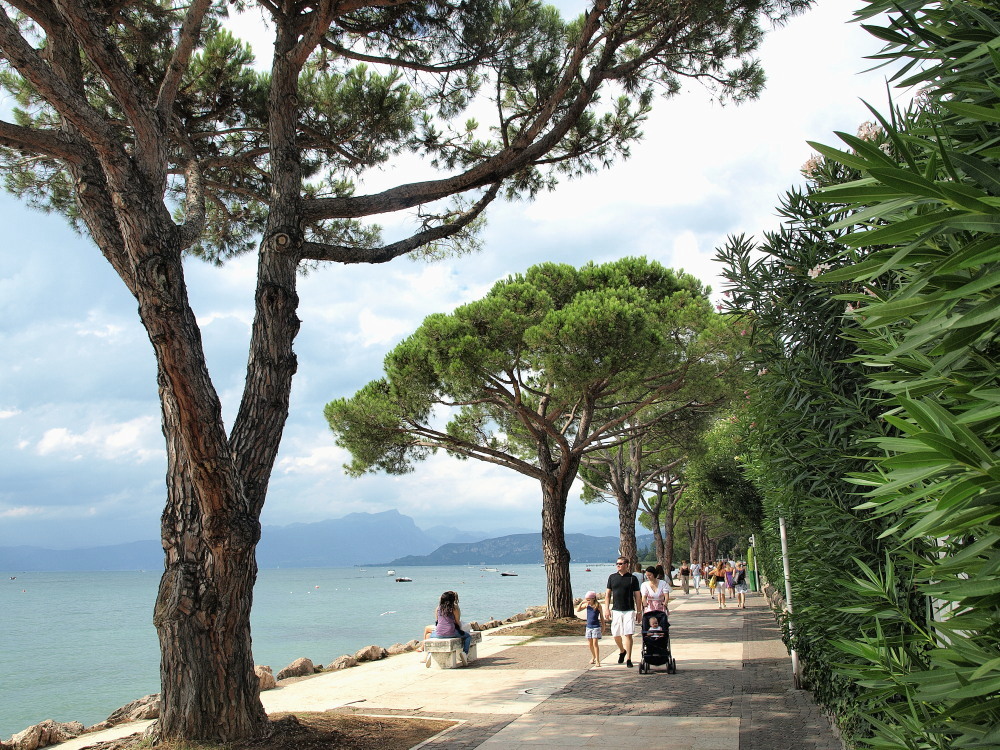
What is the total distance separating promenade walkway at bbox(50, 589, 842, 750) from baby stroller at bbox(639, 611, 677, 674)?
0.19m

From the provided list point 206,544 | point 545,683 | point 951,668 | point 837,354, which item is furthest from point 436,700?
point 951,668

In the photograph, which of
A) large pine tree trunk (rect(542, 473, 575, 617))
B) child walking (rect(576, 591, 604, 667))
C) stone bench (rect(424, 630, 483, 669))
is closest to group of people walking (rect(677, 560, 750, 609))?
large pine tree trunk (rect(542, 473, 575, 617))

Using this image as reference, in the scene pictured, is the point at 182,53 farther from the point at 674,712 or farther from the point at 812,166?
the point at 674,712

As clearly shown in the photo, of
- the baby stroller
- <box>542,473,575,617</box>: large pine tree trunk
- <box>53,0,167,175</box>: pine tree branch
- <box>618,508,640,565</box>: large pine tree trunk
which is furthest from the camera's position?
<box>618,508,640,565</box>: large pine tree trunk

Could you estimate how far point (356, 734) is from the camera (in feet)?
21.1

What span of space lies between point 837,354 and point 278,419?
4739 mm

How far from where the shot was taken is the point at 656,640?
362 inches

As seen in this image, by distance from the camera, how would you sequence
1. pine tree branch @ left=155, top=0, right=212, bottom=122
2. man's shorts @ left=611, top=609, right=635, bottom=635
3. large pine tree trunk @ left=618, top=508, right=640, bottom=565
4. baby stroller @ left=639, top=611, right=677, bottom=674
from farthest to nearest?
large pine tree trunk @ left=618, top=508, right=640, bottom=565 < man's shorts @ left=611, top=609, right=635, bottom=635 < baby stroller @ left=639, top=611, right=677, bottom=674 < pine tree branch @ left=155, top=0, right=212, bottom=122

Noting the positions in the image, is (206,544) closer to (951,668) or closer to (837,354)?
(837,354)

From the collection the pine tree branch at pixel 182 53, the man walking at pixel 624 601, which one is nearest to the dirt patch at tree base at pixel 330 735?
the man walking at pixel 624 601

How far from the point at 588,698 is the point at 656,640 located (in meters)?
1.66

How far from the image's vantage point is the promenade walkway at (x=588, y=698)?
19.8 feet

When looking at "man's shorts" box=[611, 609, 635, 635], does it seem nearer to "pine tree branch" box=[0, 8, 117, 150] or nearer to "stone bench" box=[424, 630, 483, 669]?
"stone bench" box=[424, 630, 483, 669]

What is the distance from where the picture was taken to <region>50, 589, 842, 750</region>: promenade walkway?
605cm
